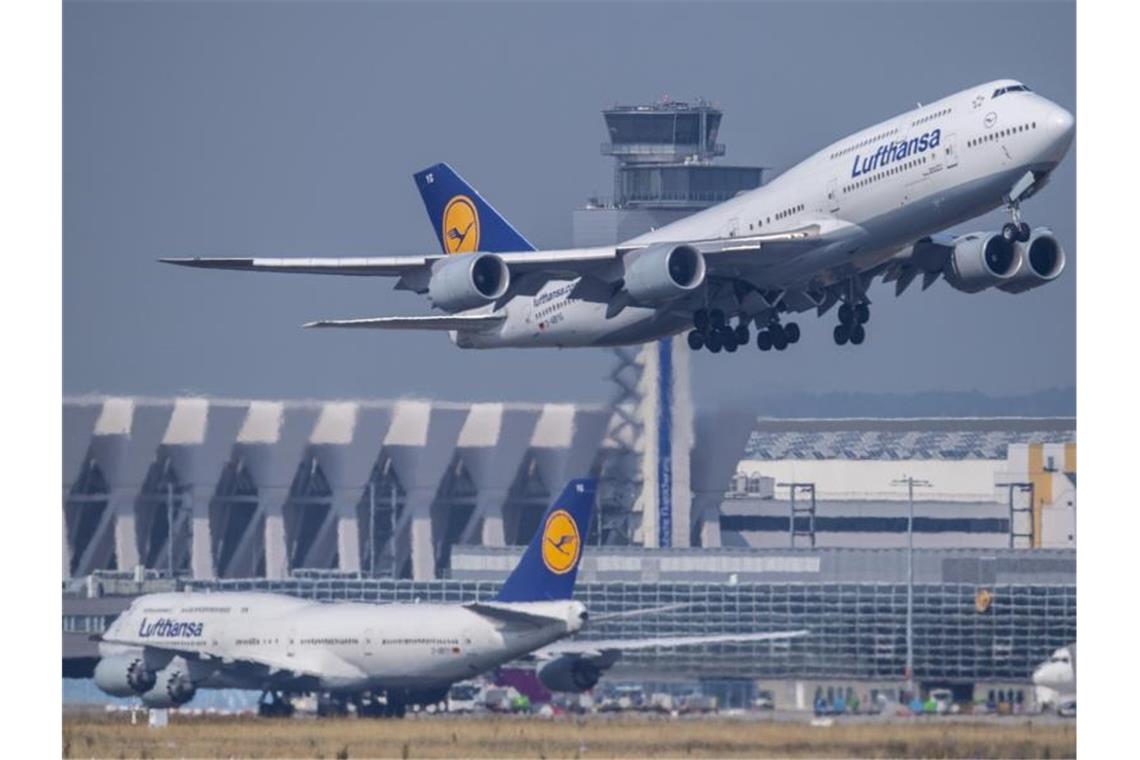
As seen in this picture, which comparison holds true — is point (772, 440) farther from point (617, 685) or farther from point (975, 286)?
point (975, 286)

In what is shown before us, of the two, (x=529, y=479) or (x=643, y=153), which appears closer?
(x=529, y=479)

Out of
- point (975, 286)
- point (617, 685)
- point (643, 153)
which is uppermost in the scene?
point (643, 153)

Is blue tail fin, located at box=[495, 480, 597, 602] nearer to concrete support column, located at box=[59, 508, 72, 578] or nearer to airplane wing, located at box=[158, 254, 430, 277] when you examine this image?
airplane wing, located at box=[158, 254, 430, 277]

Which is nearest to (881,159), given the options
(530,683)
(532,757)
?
(532,757)

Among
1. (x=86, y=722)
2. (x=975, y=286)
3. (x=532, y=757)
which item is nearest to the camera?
(x=532, y=757)

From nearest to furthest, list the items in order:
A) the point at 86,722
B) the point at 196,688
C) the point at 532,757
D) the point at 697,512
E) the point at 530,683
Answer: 1. the point at 532,757
2. the point at 86,722
3. the point at 196,688
4. the point at 530,683
5. the point at 697,512
